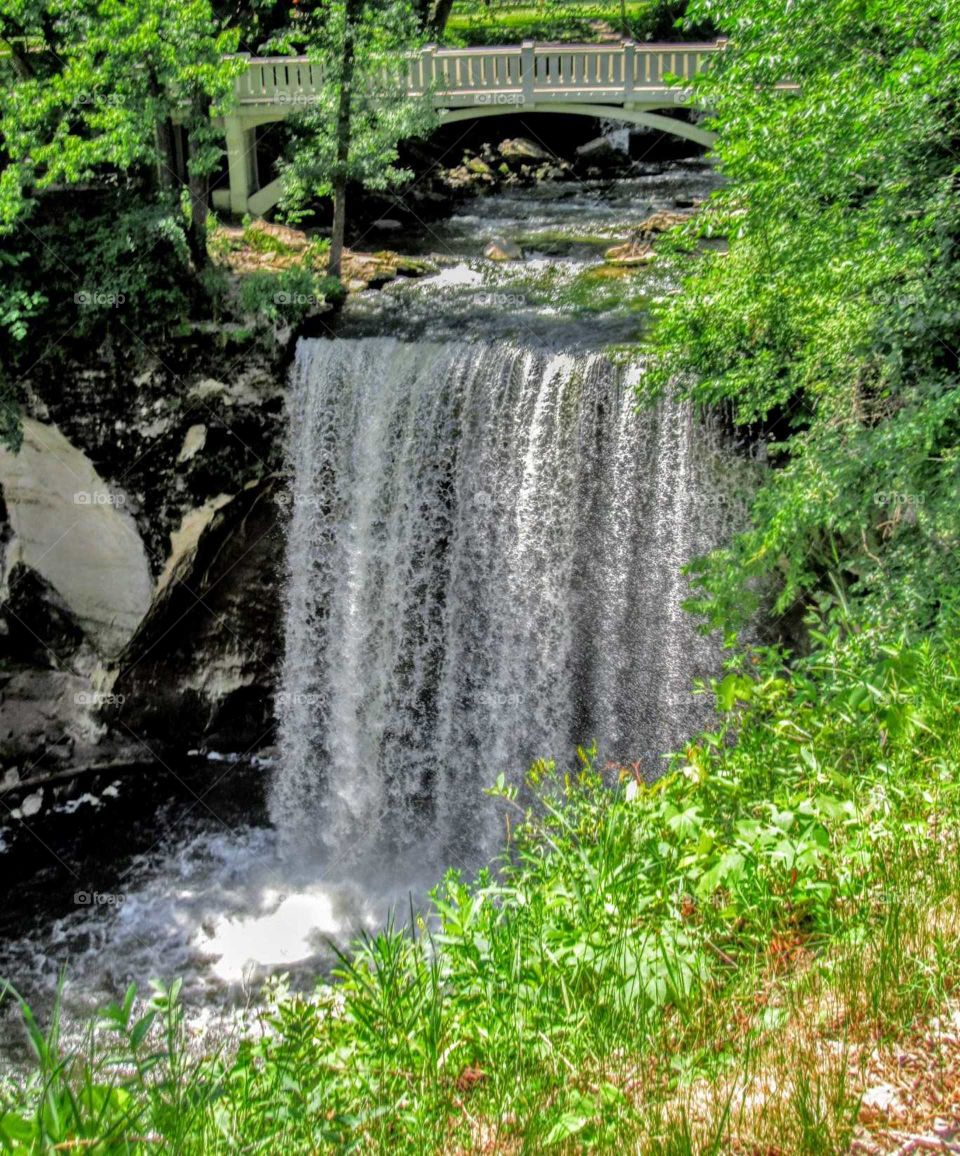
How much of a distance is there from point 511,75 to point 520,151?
151 inches

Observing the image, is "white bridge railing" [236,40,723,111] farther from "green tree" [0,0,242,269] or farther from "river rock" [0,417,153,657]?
"river rock" [0,417,153,657]

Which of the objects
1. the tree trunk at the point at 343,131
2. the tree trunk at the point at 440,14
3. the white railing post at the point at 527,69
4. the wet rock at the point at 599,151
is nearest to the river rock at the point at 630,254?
the white railing post at the point at 527,69

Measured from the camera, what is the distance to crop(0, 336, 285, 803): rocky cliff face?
1200 cm

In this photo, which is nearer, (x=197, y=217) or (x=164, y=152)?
(x=197, y=217)

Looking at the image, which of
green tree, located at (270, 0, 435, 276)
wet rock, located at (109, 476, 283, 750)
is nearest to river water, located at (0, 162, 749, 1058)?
wet rock, located at (109, 476, 283, 750)

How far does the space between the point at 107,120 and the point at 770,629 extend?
8.11 metres

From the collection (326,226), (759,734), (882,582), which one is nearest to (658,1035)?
(759,734)

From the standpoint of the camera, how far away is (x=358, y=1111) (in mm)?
2795

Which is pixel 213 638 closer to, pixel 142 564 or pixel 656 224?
pixel 142 564

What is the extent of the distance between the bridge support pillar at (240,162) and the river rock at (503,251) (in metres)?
3.68

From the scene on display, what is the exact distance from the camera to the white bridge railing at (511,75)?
586 inches

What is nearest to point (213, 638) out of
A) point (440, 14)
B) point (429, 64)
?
point (429, 64)

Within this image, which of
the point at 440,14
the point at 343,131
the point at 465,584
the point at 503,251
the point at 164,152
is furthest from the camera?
the point at 440,14

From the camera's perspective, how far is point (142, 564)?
12188 mm
